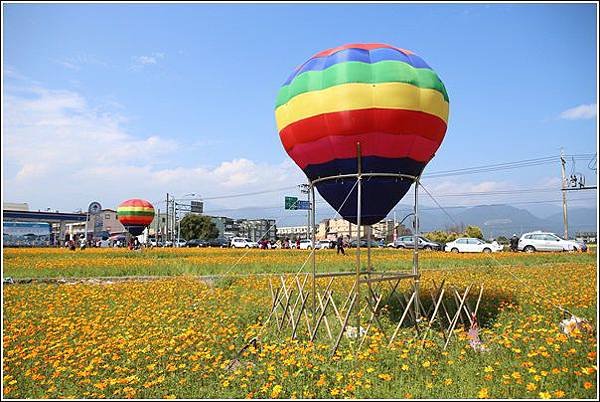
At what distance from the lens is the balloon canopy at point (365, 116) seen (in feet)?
26.6

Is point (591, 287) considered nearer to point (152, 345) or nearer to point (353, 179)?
point (353, 179)

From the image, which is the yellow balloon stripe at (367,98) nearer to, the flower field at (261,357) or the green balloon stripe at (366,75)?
the green balloon stripe at (366,75)

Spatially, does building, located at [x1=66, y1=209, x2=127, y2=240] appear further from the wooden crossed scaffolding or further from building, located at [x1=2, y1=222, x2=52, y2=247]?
the wooden crossed scaffolding

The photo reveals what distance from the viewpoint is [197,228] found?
3487 inches

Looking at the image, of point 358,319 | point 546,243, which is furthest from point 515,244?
point 358,319

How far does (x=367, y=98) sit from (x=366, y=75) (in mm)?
399

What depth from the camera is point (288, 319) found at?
31.8ft

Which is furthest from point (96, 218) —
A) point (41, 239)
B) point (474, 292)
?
point (474, 292)

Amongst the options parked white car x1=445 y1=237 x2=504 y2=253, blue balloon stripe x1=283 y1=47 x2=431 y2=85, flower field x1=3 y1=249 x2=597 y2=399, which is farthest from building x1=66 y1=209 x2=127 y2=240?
blue balloon stripe x1=283 y1=47 x2=431 y2=85

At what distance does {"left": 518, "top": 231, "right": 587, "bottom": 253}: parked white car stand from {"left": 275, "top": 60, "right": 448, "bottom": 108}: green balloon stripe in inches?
1246

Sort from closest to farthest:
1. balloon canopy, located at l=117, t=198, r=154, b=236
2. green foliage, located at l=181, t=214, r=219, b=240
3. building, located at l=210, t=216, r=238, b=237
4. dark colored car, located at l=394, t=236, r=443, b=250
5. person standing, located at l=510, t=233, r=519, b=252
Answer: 1. person standing, located at l=510, t=233, r=519, b=252
2. balloon canopy, located at l=117, t=198, r=154, b=236
3. dark colored car, located at l=394, t=236, r=443, b=250
4. green foliage, located at l=181, t=214, r=219, b=240
5. building, located at l=210, t=216, r=238, b=237

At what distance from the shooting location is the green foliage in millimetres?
88438

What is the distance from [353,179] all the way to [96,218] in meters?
109

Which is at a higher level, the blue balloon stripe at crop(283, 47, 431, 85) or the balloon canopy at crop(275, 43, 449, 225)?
the blue balloon stripe at crop(283, 47, 431, 85)
